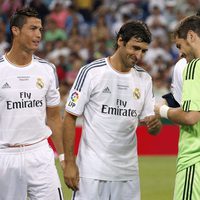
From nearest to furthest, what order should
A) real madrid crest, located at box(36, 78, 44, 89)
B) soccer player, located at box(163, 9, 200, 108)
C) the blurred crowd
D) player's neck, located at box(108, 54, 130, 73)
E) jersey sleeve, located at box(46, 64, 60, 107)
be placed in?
1. player's neck, located at box(108, 54, 130, 73)
2. soccer player, located at box(163, 9, 200, 108)
3. real madrid crest, located at box(36, 78, 44, 89)
4. jersey sleeve, located at box(46, 64, 60, 107)
5. the blurred crowd

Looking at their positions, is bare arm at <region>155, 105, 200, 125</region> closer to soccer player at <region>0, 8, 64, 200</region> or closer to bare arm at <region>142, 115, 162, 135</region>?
bare arm at <region>142, 115, 162, 135</region>

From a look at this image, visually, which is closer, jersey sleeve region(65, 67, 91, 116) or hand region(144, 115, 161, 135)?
hand region(144, 115, 161, 135)

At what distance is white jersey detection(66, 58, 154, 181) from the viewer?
260 inches

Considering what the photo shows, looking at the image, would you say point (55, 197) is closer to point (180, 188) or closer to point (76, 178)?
point (76, 178)

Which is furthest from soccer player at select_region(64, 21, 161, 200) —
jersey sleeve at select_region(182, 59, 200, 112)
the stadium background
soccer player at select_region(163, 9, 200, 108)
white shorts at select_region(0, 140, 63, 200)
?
the stadium background

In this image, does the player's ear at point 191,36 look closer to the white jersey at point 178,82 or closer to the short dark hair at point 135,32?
the short dark hair at point 135,32

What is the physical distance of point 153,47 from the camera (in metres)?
18.8

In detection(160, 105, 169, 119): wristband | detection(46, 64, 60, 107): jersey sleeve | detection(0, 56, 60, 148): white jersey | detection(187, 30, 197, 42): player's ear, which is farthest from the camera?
detection(46, 64, 60, 107): jersey sleeve

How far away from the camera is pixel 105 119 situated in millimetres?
6621

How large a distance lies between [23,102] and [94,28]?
40.8ft

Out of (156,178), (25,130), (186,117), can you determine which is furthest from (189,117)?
(156,178)

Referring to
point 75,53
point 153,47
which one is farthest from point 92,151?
point 153,47

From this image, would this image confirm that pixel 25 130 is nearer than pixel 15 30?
Yes

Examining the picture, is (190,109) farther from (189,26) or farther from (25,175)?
(25,175)
